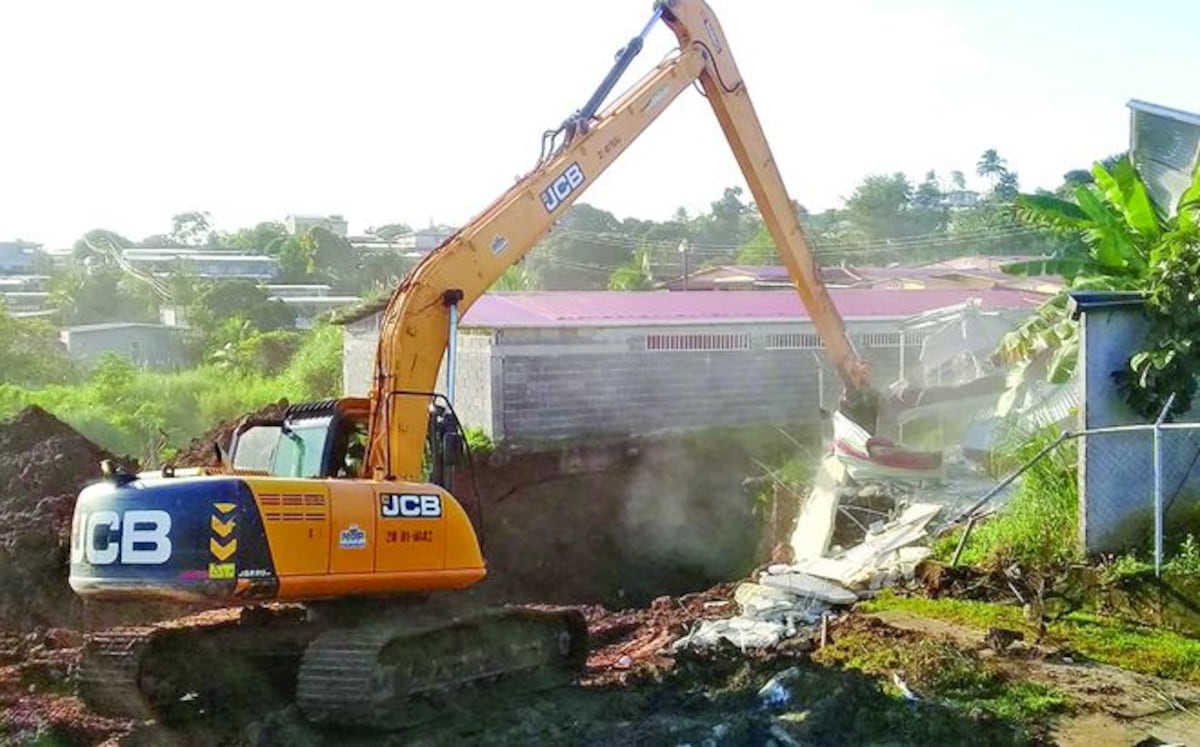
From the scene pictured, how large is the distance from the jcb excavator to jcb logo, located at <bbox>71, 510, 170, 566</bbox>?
0.01 metres

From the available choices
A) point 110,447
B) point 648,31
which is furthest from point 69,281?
point 648,31

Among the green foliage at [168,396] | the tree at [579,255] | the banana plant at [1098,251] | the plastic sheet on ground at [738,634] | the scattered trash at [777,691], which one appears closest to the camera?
the scattered trash at [777,691]

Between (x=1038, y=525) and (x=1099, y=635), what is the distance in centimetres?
168

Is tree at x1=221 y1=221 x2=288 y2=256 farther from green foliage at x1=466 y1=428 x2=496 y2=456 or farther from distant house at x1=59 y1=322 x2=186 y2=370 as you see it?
green foliage at x1=466 y1=428 x2=496 y2=456

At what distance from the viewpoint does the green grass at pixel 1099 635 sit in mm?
9094

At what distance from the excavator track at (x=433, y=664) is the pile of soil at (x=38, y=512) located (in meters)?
7.24

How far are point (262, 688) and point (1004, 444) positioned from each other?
9.12 m

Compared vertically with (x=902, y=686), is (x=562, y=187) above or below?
above

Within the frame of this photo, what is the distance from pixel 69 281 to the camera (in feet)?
182

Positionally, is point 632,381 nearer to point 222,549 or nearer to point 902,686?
point 902,686

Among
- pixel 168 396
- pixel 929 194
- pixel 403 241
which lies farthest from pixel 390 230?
pixel 168 396

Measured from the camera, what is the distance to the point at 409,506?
29.9 feet

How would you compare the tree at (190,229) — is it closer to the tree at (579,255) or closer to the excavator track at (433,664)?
the tree at (579,255)

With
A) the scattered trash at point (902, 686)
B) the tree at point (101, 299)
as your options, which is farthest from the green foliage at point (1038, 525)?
the tree at point (101, 299)
